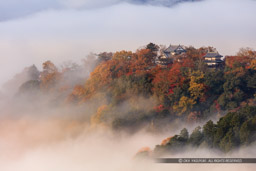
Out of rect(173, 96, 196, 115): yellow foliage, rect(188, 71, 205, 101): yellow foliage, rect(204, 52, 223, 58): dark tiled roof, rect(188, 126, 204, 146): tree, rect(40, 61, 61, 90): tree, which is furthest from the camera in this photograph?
rect(40, 61, 61, 90): tree

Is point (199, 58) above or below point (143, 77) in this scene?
above

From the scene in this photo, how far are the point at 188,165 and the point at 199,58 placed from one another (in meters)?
15.6

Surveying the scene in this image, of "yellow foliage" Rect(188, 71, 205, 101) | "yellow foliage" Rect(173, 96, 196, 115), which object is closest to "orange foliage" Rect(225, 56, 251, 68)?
"yellow foliage" Rect(188, 71, 205, 101)

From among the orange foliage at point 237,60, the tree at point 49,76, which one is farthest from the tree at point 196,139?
the tree at point 49,76

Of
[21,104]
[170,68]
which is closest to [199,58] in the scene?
[170,68]

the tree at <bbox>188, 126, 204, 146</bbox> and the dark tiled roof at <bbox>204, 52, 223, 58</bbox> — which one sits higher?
the dark tiled roof at <bbox>204, 52, 223, 58</bbox>

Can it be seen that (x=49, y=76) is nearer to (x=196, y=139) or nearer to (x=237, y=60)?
→ (x=237, y=60)

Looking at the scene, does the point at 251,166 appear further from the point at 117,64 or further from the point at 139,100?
the point at 117,64

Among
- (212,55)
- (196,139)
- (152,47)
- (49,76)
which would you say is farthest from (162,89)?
(49,76)

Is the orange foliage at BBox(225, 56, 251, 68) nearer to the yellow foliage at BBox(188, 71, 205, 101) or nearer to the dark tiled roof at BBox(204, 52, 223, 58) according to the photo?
the dark tiled roof at BBox(204, 52, 223, 58)

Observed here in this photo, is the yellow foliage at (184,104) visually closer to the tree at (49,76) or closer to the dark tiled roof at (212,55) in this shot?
the dark tiled roof at (212,55)

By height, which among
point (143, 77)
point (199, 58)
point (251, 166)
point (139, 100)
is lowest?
point (251, 166)

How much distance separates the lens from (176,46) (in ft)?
127

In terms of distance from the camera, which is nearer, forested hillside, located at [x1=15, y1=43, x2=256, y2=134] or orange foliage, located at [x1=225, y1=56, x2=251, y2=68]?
forested hillside, located at [x1=15, y1=43, x2=256, y2=134]
